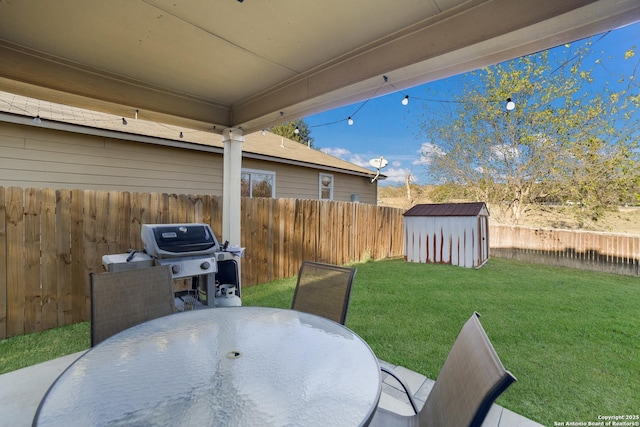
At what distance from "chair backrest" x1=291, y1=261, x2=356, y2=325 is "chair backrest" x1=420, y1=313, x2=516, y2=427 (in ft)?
3.11

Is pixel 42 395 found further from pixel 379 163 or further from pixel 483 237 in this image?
pixel 379 163

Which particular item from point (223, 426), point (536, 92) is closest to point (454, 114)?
point (536, 92)

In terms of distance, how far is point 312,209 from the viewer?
657 cm

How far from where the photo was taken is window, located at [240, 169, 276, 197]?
7648 mm

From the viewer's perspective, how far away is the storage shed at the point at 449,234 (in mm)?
7043

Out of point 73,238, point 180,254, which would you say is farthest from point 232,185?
point 73,238

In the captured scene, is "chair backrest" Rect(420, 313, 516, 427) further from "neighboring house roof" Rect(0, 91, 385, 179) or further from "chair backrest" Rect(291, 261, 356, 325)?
"neighboring house roof" Rect(0, 91, 385, 179)

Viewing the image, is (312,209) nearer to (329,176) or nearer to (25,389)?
(329,176)

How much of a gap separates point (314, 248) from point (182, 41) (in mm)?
4723

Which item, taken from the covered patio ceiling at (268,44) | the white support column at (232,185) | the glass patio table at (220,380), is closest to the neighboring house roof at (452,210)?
the covered patio ceiling at (268,44)

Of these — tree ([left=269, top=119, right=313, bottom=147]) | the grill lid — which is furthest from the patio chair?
tree ([left=269, top=119, right=313, bottom=147])

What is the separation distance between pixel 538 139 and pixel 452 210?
5.80 meters

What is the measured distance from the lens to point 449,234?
727 centimetres

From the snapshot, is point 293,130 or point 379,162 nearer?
point 379,162
